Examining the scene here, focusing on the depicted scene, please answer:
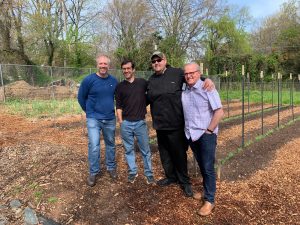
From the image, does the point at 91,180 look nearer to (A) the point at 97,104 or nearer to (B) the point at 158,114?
(A) the point at 97,104

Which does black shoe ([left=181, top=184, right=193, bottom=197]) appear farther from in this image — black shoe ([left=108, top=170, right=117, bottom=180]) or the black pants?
black shoe ([left=108, top=170, right=117, bottom=180])

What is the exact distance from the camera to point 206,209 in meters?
→ 3.97

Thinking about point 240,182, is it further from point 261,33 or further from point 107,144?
point 261,33

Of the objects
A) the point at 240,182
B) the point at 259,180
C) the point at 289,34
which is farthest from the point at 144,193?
the point at 289,34

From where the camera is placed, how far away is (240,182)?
5.02 metres

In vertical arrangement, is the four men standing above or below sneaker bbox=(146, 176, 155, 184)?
above

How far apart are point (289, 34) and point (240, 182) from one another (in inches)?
1440

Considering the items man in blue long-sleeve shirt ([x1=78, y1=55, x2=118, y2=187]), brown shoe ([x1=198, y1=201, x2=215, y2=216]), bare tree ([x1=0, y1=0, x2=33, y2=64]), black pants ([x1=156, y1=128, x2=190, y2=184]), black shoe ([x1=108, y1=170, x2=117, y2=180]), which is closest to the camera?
brown shoe ([x1=198, y1=201, x2=215, y2=216])

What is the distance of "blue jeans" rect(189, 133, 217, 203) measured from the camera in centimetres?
385

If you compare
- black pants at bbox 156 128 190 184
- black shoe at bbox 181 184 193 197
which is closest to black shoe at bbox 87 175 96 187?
black pants at bbox 156 128 190 184

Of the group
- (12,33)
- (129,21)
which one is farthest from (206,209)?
(129,21)

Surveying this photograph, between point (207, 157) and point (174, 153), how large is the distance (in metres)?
0.61

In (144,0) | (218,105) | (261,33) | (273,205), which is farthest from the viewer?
(261,33)

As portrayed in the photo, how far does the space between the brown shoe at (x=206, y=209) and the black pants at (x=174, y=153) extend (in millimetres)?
542
